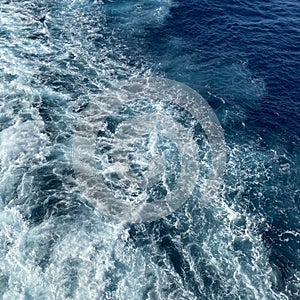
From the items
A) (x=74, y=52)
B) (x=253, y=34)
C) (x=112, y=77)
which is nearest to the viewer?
(x=112, y=77)

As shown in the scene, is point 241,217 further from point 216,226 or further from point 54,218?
point 54,218

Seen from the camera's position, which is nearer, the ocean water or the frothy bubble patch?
the ocean water

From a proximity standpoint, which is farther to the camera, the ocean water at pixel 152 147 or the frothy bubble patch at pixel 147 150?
the frothy bubble patch at pixel 147 150

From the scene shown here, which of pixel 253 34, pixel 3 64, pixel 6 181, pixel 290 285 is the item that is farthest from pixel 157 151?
pixel 253 34

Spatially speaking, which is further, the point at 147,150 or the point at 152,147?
the point at 152,147
